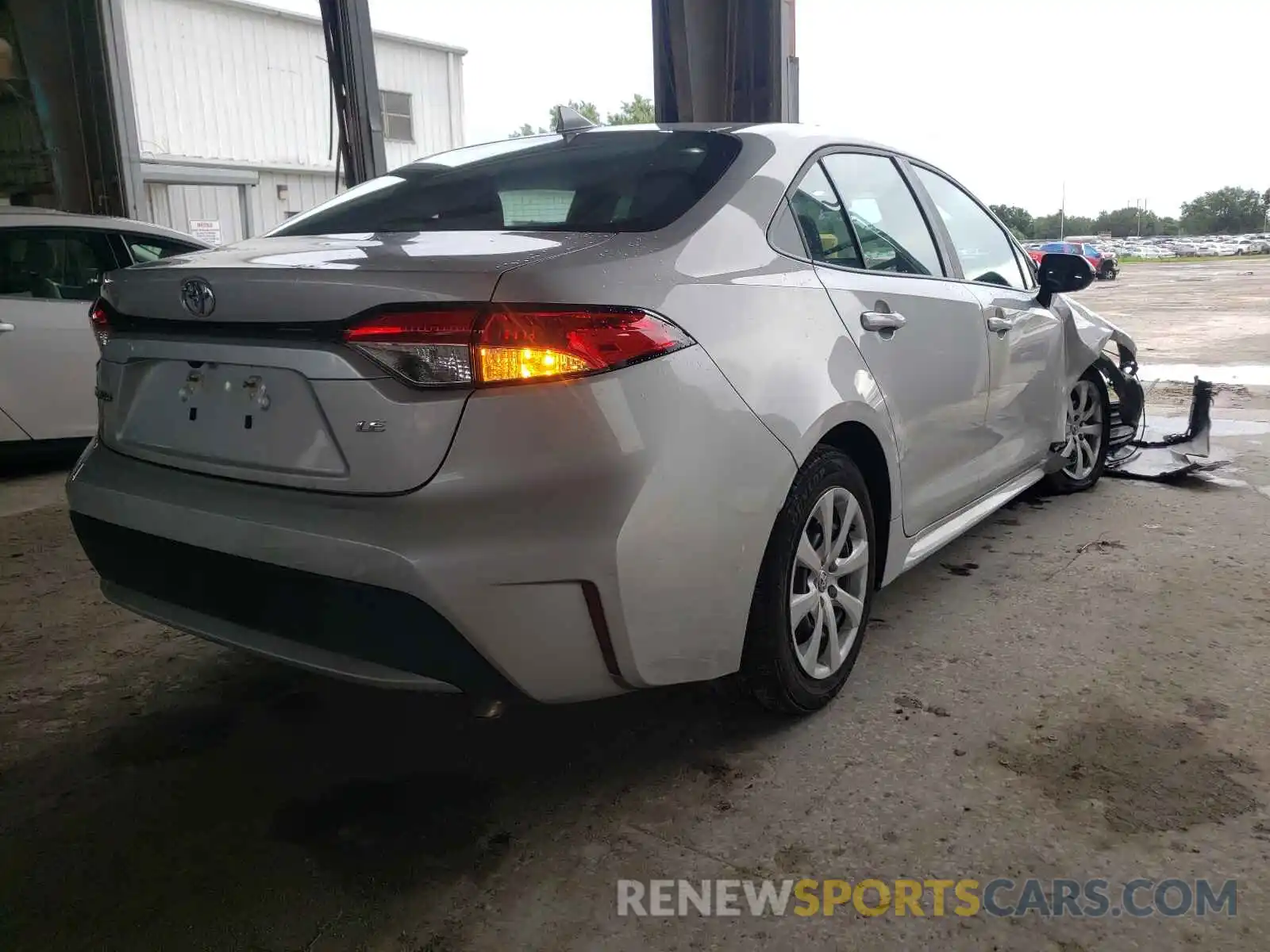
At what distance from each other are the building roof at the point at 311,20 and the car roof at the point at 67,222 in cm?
1175

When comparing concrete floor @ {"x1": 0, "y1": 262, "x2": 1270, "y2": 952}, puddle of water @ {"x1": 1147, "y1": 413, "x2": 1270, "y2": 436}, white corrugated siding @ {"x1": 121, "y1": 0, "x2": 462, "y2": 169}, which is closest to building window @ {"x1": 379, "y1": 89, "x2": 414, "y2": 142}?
white corrugated siding @ {"x1": 121, "y1": 0, "x2": 462, "y2": 169}

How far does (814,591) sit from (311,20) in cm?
1907

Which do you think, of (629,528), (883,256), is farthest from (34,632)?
(883,256)

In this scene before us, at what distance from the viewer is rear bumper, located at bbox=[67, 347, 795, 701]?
1.72 metres

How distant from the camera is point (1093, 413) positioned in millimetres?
4586

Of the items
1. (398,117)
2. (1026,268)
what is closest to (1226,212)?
(398,117)

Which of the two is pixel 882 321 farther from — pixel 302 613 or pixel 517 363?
pixel 302 613

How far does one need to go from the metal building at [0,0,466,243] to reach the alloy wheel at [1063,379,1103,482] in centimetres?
1326

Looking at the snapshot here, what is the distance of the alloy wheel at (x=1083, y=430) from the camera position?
4457 millimetres

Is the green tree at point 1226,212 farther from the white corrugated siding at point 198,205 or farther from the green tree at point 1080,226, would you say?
the white corrugated siding at point 198,205

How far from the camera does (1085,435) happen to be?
458 centimetres

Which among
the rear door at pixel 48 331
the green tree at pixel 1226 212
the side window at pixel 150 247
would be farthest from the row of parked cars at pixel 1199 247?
the rear door at pixel 48 331

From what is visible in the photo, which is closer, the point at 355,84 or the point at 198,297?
the point at 198,297

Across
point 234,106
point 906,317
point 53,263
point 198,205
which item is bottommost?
point 906,317
